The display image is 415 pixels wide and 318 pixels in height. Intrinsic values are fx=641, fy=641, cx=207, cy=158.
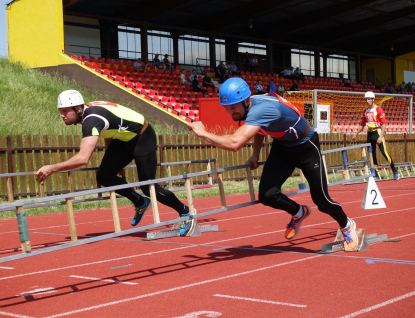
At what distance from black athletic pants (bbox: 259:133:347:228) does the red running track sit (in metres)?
0.57

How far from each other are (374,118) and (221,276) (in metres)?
12.1

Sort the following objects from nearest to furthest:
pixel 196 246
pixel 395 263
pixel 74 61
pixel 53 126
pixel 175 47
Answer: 1. pixel 395 263
2. pixel 196 246
3. pixel 53 126
4. pixel 74 61
5. pixel 175 47

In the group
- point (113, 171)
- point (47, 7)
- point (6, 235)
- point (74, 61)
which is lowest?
point (6, 235)

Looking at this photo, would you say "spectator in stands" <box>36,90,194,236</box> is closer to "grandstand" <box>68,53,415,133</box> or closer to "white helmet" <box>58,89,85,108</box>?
"white helmet" <box>58,89,85,108</box>

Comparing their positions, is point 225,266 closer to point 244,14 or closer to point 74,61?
point 74,61

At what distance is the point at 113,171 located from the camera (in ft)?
28.0

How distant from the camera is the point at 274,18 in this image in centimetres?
4125

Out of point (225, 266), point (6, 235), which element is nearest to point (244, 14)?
point (6, 235)

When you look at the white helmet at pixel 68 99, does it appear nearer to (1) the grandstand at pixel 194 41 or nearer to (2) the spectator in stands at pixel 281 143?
(2) the spectator in stands at pixel 281 143

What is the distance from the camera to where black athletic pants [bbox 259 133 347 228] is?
6.96 m

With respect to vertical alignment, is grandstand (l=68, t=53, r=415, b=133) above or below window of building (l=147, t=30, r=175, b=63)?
below

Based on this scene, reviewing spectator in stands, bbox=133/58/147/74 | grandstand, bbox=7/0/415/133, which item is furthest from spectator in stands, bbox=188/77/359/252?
spectator in stands, bbox=133/58/147/74

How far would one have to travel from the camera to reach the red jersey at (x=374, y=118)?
17.1 m

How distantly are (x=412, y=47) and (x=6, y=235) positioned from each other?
47880 millimetres
